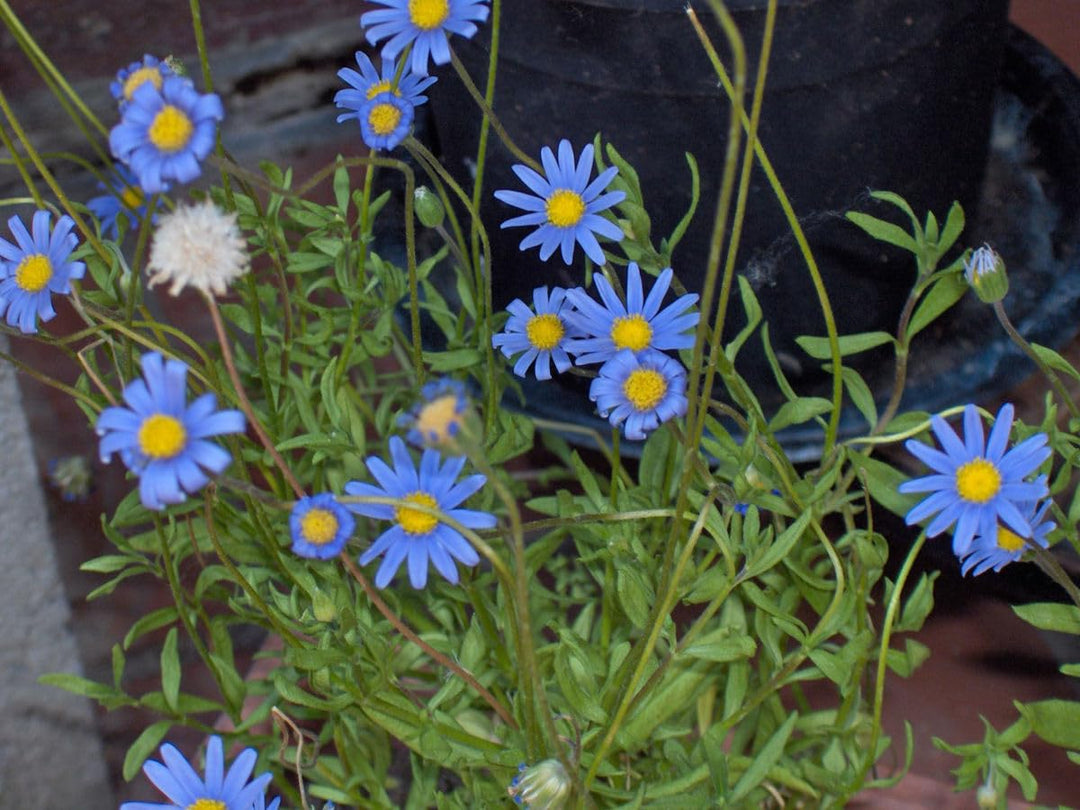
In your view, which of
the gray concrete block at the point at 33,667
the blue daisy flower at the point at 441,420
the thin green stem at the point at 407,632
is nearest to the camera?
the blue daisy flower at the point at 441,420

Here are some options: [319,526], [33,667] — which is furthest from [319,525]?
[33,667]

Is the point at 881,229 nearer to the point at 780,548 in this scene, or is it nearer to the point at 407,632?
the point at 780,548

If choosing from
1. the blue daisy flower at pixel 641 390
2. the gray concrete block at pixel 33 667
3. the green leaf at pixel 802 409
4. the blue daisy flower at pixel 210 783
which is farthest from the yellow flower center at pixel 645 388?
the gray concrete block at pixel 33 667

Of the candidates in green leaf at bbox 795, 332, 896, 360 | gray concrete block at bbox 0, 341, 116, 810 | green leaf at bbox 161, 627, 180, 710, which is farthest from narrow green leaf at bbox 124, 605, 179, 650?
green leaf at bbox 795, 332, 896, 360

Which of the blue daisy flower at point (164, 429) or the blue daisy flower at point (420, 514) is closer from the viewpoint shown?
the blue daisy flower at point (164, 429)

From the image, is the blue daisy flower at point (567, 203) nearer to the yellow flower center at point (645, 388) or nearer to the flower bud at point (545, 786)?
the yellow flower center at point (645, 388)

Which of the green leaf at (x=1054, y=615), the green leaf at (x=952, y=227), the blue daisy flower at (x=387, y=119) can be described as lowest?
the green leaf at (x=1054, y=615)

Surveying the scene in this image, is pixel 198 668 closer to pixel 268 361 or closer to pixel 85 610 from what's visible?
pixel 85 610

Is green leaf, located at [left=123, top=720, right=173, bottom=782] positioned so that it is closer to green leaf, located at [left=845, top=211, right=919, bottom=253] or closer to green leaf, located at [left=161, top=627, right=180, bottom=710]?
green leaf, located at [left=161, top=627, right=180, bottom=710]
